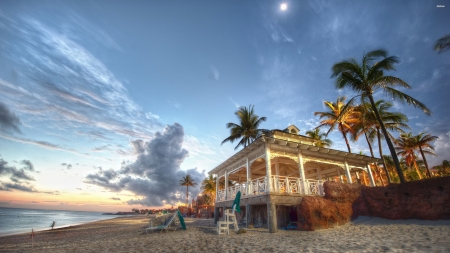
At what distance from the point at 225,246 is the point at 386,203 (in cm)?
988

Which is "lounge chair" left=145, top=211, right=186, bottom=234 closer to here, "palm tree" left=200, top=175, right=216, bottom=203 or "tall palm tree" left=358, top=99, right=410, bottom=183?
"tall palm tree" left=358, top=99, right=410, bottom=183

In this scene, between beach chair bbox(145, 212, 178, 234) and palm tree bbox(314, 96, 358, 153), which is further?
palm tree bbox(314, 96, 358, 153)

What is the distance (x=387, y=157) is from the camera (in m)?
36.4

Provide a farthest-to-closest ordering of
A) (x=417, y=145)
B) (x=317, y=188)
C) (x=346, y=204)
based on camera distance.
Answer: (x=417, y=145)
(x=317, y=188)
(x=346, y=204)

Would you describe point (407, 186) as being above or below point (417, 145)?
below

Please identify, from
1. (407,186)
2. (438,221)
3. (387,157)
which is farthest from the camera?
(387,157)

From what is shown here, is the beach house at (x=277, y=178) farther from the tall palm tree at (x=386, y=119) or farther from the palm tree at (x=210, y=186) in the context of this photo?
the palm tree at (x=210, y=186)

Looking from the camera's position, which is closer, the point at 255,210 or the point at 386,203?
the point at 386,203

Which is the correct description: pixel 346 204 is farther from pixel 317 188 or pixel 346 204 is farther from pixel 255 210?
pixel 255 210

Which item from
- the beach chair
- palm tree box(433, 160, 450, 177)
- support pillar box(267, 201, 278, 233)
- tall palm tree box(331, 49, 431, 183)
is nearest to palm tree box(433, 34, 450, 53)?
tall palm tree box(331, 49, 431, 183)

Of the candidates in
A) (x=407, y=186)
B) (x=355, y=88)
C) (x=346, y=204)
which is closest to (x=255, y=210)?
(x=346, y=204)

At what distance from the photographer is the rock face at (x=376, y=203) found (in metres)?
9.76

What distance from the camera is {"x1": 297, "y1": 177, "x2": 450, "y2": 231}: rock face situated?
9.76 m

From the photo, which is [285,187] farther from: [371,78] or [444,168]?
[444,168]
